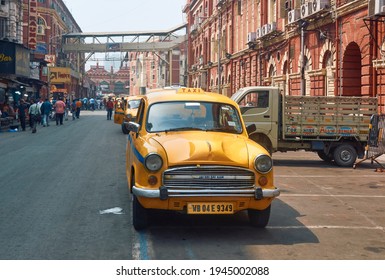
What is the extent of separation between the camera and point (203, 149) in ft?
23.8

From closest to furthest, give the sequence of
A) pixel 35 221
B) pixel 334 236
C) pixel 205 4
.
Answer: pixel 334 236, pixel 35 221, pixel 205 4

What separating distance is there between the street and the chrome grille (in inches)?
28.3

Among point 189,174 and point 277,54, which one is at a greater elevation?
point 277,54

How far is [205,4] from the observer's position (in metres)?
60.2

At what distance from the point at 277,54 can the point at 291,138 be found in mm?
18299

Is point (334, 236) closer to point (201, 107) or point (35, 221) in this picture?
point (201, 107)

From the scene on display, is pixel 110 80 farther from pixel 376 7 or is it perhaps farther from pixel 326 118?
pixel 326 118

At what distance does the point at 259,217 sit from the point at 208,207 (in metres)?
0.99

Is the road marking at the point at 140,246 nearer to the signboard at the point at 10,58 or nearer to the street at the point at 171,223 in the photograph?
the street at the point at 171,223

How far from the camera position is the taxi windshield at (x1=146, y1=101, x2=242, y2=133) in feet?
27.7

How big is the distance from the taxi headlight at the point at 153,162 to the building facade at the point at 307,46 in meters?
14.5

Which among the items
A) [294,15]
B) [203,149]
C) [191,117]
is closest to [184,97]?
[191,117]
